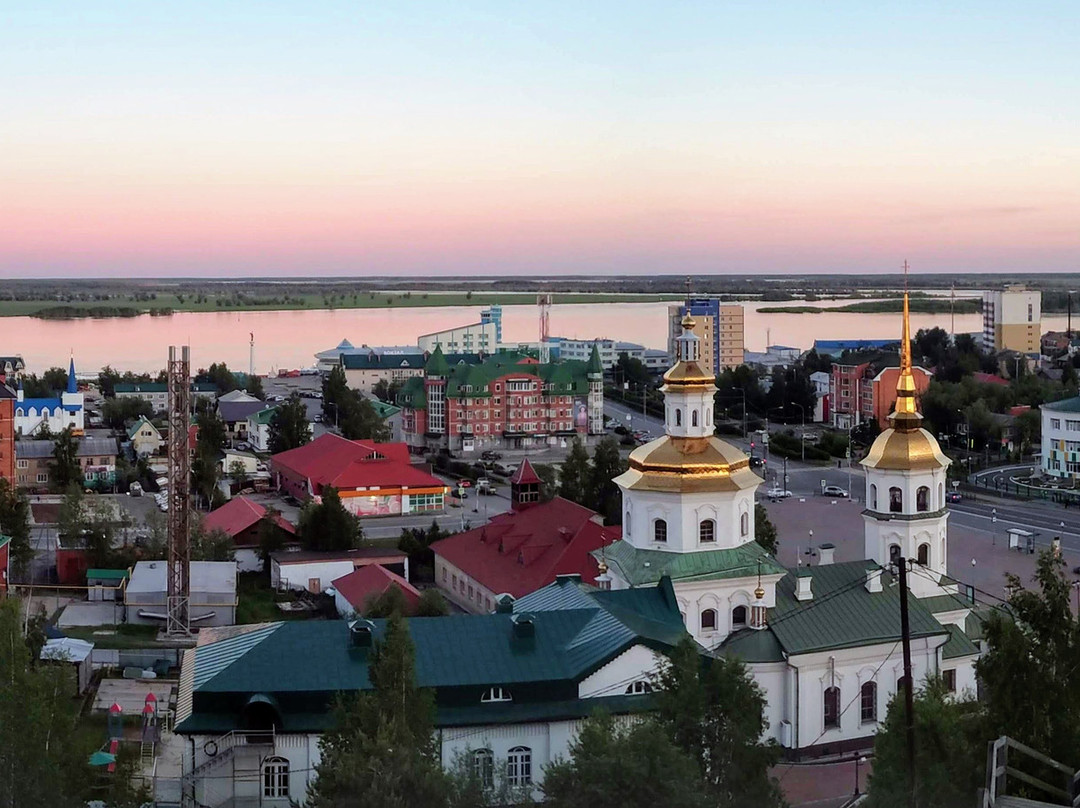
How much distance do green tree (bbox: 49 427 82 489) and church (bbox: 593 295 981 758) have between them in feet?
54.9

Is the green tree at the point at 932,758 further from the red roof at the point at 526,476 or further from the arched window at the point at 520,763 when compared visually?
the red roof at the point at 526,476

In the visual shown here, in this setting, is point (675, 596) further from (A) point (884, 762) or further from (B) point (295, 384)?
(B) point (295, 384)

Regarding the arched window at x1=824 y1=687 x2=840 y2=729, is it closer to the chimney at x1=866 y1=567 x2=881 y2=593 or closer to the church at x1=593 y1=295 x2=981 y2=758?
the church at x1=593 y1=295 x2=981 y2=758

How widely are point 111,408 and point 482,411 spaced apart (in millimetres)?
11090

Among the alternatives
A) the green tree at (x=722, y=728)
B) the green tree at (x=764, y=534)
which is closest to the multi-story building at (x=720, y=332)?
the green tree at (x=764, y=534)

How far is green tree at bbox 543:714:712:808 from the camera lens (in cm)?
804

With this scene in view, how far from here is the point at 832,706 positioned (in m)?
12.9

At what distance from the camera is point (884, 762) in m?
8.55

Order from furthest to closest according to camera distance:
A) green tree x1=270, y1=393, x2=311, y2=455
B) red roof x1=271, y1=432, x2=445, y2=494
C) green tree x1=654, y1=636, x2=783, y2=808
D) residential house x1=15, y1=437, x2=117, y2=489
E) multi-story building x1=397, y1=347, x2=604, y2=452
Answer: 1. multi-story building x1=397, y1=347, x2=604, y2=452
2. green tree x1=270, y1=393, x2=311, y2=455
3. residential house x1=15, y1=437, x2=117, y2=489
4. red roof x1=271, y1=432, x2=445, y2=494
5. green tree x1=654, y1=636, x2=783, y2=808

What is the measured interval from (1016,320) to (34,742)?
191 ft

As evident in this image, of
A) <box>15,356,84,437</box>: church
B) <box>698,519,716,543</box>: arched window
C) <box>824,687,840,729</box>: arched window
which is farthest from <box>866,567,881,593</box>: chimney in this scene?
<box>15,356,84,437</box>: church

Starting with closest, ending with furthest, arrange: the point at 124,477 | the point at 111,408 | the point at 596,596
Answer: the point at 596,596 → the point at 124,477 → the point at 111,408

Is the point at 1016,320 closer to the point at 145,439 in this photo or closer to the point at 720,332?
the point at 720,332

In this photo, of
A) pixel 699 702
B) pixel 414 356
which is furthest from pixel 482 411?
pixel 699 702
